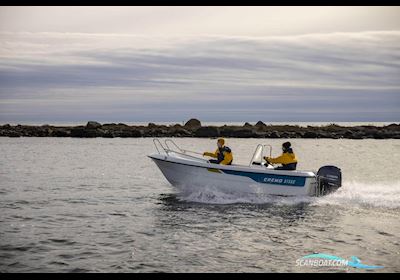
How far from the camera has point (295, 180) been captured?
16.1 m

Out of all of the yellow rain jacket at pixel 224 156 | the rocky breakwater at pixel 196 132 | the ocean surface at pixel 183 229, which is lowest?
the ocean surface at pixel 183 229

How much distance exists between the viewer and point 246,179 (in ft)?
53.4

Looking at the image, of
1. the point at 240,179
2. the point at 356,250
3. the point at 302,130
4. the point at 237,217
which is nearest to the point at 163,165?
the point at 240,179

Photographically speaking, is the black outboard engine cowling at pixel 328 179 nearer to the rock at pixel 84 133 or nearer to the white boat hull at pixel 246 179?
the white boat hull at pixel 246 179

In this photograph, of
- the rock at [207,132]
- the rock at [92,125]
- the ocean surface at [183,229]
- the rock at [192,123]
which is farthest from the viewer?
the rock at [192,123]

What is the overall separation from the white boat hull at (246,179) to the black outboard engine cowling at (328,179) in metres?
0.23

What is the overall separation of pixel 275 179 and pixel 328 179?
194 cm

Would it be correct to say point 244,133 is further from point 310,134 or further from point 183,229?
point 183,229

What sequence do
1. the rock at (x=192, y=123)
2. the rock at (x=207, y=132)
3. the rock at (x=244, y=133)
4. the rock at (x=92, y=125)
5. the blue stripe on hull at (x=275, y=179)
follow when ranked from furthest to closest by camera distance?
the rock at (x=192, y=123), the rock at (x=92, y=125), the rock at (x=244, y=133), the rock at (x=207, y=132), the blue stripe on hull at (x=275, y=179)

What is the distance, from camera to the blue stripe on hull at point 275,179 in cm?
1611

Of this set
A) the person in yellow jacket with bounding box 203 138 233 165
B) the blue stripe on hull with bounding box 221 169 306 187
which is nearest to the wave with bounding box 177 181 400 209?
the blue stripe on hull with bounding box 221 169 306 187

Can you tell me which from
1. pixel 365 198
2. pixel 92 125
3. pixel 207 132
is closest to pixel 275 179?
pixel 365 198

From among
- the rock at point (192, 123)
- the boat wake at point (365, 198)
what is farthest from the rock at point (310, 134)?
the boat wake at point (365, 198)

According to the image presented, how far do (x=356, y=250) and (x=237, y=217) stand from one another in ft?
13.9
